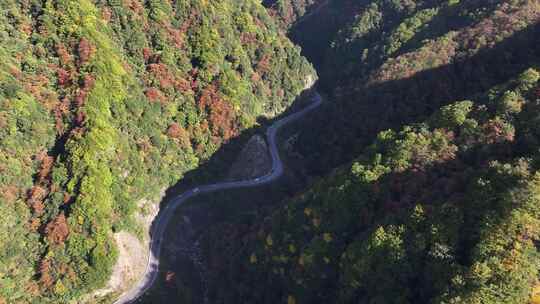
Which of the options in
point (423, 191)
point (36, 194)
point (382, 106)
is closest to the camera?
point (423, 191)

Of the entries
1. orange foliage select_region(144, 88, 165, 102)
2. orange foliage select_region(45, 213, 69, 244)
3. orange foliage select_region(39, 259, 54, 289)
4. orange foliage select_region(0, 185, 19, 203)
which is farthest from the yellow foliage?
orange foliage select_region(144, 88, 165, 102)

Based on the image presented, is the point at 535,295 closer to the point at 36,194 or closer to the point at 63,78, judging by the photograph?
the point at 36,194

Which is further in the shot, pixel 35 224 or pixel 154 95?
pixel 154 95

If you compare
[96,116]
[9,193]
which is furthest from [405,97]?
[9,193]

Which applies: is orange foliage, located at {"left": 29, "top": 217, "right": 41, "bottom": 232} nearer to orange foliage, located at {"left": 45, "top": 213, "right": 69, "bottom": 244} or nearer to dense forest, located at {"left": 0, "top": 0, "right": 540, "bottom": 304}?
dense forest, located at {"left": 0, "top": 0, "right": 540, "bottom": 304}

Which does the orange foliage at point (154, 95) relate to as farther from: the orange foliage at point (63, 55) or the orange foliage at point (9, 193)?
the orange foliage at point (9, 193)

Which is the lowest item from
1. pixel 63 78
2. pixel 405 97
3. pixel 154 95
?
pixel 405 97

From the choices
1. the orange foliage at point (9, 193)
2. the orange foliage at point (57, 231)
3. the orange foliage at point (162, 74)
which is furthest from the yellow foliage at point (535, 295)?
the orange foliage at point (162, 74)
